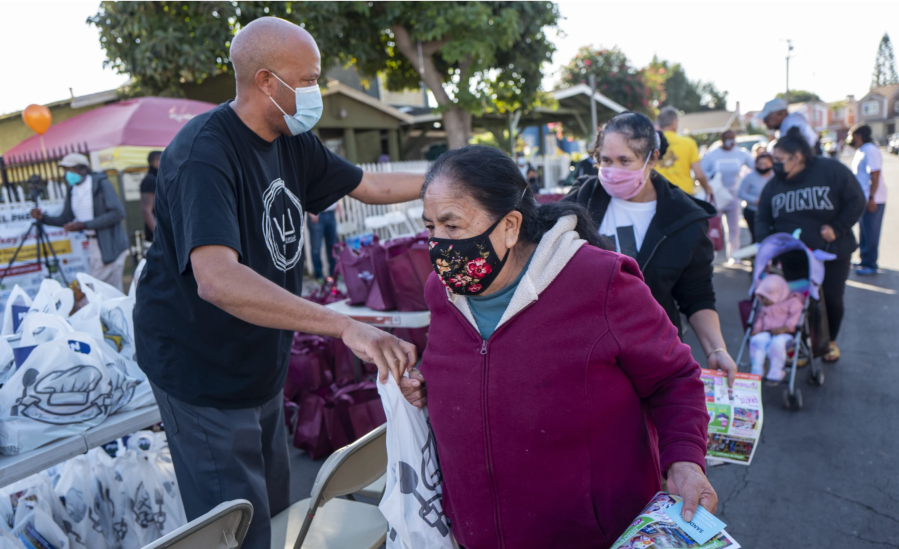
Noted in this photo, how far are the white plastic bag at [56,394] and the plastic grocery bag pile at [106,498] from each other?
0.45 meters

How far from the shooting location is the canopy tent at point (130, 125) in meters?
8.73

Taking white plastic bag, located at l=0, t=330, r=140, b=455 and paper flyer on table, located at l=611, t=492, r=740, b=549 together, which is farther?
white plastic bag, located at l=0, t=330, r=140, b=455

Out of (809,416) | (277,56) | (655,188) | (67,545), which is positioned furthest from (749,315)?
(67,545)

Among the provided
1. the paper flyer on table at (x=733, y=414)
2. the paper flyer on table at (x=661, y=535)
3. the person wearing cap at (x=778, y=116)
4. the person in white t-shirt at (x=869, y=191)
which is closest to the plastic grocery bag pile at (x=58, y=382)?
the paper flyer on table at (x=661, y=535)

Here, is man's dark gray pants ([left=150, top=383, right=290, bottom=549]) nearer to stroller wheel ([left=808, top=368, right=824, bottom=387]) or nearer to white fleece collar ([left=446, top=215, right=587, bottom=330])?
white fleece collar ([left=446, top=215, right=587, bottom=330])

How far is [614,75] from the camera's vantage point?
83.7 feet

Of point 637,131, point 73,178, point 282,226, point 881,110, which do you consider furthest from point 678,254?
point 881,110

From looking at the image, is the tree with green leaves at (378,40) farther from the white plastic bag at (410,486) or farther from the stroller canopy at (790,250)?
the white plastic bag at (410,486)

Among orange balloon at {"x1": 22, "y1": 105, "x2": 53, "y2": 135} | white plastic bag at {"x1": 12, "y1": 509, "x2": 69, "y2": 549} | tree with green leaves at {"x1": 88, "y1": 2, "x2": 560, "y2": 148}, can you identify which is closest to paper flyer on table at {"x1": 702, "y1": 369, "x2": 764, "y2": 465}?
white plastic bag at {"x1": 12, "y1": 509, "x2": 69, "y2": 549}

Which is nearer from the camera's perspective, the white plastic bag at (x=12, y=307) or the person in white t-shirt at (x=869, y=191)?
the white plastic bag at (x=12, y=307)

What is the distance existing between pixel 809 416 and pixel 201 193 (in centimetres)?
433

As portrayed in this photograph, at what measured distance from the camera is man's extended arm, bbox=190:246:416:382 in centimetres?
166

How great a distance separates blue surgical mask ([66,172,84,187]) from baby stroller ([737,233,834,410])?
23.4 ft

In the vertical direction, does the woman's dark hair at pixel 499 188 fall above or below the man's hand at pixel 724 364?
above
